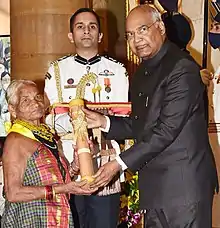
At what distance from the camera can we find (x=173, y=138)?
2.54 meters

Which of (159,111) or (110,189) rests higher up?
(159,111)

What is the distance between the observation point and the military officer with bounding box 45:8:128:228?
333 cm

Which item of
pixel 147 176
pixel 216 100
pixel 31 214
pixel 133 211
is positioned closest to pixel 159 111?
pixel 147 176

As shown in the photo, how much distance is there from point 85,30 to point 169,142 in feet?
3.45

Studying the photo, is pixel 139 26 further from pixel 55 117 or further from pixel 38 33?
pixel 38 33

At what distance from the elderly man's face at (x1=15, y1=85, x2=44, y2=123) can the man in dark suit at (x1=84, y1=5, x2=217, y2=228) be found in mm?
419

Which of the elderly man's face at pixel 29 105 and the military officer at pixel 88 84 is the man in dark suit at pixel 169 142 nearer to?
the elderly man's face at pixel 29 105

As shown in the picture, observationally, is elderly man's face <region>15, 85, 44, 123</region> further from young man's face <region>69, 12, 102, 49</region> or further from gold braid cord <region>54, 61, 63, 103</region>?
young man's face <region>69, 12, 102, 49</region>

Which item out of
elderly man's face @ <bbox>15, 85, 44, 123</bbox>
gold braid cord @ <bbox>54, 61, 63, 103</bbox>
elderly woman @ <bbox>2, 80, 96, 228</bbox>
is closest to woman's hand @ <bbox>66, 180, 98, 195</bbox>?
elderly woman @ <bbox>2, 80, 96, 228</bbox>

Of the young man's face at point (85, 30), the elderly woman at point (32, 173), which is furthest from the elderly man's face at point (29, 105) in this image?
the young man's face at point (85, 30)

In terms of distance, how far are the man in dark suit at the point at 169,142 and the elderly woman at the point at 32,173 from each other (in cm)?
22

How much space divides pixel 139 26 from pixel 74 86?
883 mm

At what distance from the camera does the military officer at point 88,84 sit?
10.9 ft

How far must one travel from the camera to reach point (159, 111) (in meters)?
2.57
